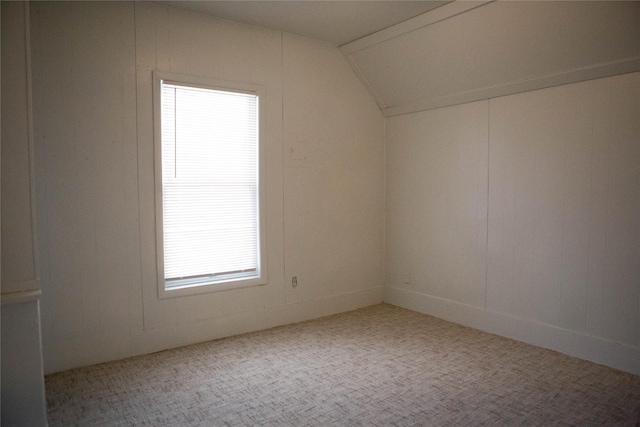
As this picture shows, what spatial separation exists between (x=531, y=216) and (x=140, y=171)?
315cm

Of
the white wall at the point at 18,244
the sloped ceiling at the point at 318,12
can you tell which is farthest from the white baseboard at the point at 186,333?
the sloped ceiling at the point at 318,12

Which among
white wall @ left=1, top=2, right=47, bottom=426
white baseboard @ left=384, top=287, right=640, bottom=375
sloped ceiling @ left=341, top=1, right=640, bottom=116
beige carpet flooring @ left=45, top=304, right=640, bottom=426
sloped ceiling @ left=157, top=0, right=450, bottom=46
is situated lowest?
beige carpet flooring @ left=45, top=304, right=640, bottom=426

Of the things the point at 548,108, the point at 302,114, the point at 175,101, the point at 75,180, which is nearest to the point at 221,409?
the point at 75,180

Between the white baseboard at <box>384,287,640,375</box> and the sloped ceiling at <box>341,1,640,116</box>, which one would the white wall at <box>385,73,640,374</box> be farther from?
the sloped ceiling at <box>341,1,640,116</box>

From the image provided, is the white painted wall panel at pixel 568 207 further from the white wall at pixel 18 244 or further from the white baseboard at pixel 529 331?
the white wall at pixel 18 244

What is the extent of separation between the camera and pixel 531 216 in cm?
374

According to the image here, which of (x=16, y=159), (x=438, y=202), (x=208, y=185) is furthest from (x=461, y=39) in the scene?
(x=16, y=159)

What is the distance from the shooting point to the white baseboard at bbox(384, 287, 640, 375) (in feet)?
10.6

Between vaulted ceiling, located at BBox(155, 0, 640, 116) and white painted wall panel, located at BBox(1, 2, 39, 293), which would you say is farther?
vaulted ceiling, located at BBox(155, 0, 640, 116)

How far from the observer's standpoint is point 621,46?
305 cm

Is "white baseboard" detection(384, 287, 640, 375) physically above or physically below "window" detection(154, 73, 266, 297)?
below

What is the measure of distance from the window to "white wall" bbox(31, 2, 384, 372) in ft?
0.33

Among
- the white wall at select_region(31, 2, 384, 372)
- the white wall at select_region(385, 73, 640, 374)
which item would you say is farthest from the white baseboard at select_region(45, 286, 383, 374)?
the white wall at select_region(385, 73, 640, 374)

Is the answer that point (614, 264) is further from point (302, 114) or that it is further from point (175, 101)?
point (175, 101)
